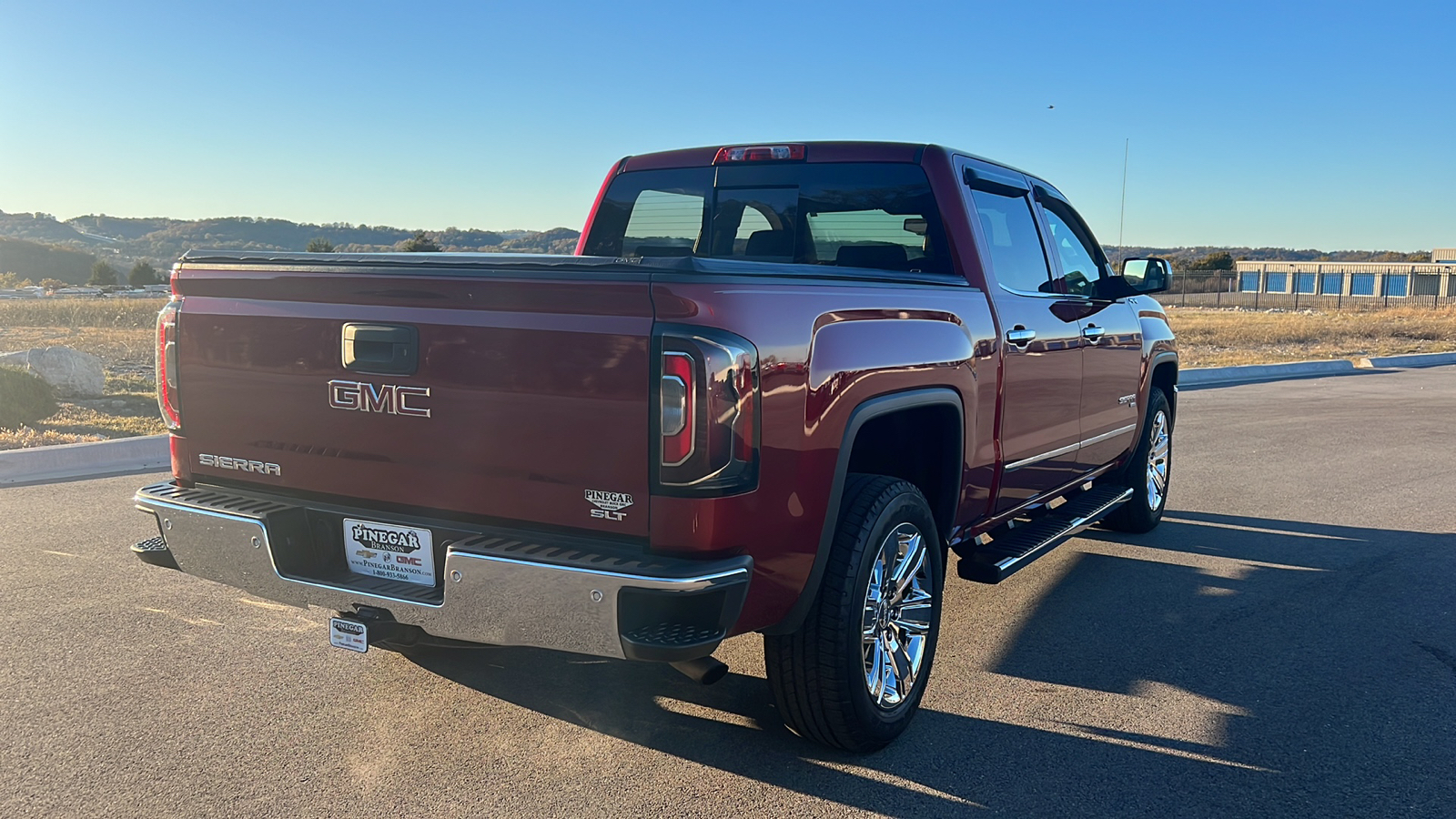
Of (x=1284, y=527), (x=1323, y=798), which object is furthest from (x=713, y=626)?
(x=1284, y=527)

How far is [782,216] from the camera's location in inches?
199

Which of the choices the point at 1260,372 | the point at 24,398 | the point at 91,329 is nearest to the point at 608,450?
the point at 24,398

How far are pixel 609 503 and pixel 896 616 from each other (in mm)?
1309

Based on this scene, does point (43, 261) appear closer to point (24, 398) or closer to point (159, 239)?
point (159, 239)

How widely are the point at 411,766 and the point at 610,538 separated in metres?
1.11

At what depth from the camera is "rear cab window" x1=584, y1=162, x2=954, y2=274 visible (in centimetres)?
472

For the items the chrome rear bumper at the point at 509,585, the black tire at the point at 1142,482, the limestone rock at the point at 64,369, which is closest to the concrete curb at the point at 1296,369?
the black tire at the point at 1142,482

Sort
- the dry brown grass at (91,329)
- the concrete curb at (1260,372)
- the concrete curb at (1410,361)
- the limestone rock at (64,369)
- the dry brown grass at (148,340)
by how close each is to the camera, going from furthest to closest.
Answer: the concrete curb at (1410,361) → the dry brown grass at (91,329) → the concrete curb at (1260,372) → the limestone rock at (64,369) → the dry brown grass at (148,340)

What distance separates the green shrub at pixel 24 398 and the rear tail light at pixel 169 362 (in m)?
8.81

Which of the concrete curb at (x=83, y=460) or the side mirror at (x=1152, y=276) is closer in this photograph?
the side mirror at (x=1152, y=276)

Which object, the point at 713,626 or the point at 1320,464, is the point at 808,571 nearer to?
the point at 713,626

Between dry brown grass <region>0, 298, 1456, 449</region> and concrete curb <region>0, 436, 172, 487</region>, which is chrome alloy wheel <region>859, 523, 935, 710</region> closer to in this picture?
concrete curb <region>0, 436, 172, 487</region>

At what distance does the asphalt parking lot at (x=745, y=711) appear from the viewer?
3.29 m

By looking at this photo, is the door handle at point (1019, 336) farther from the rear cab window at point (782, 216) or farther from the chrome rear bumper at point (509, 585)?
the chrome rear bumper at point (509, 585)
